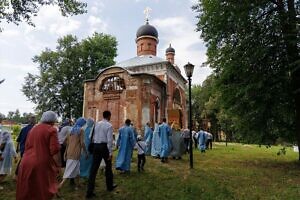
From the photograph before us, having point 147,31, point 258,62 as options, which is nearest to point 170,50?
point 147,31

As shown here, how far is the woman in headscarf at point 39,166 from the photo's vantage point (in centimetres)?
492

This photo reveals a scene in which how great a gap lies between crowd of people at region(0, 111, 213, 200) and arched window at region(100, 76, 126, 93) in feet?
45.5

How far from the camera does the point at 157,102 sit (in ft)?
105

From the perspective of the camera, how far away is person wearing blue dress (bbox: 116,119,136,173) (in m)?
10.6

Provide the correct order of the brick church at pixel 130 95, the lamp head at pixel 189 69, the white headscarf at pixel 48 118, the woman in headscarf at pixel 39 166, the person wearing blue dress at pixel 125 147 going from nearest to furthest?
the woman in headscarf at pixel 39 166
the white headscarf at pixel 48 118
the person wearing blue dress at pixel 125 147
the lamp head at pixel 189 69
the brick church at pixel 130 95

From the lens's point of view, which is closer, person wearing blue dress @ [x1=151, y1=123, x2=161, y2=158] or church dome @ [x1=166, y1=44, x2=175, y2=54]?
person wearing blue dress @ [x1=151, y1=123, x2=161, y2=158]

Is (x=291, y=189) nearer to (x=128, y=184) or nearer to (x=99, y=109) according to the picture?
(x=128, y=184)

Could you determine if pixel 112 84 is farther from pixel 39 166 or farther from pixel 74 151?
pixel 39 166

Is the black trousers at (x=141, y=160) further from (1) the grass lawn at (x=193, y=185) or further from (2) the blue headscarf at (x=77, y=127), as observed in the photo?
(2) the blue headscarf at (x=77, y=127)

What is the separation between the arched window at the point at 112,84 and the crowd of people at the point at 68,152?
13.9 metres

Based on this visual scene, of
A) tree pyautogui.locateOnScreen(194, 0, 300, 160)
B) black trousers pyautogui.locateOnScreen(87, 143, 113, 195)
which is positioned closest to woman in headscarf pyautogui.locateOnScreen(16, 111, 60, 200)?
black trousers pyautogui.locateOnScreen(87, 143, 113, 195)

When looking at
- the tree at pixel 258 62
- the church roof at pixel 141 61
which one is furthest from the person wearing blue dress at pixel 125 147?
the church roof at pixel 141 61

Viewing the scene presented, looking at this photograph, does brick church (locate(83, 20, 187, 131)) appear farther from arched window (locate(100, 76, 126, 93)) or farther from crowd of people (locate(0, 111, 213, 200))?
crowd of people (locate(0, 111, 213, 200))

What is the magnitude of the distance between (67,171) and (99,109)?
2287 centimetres
